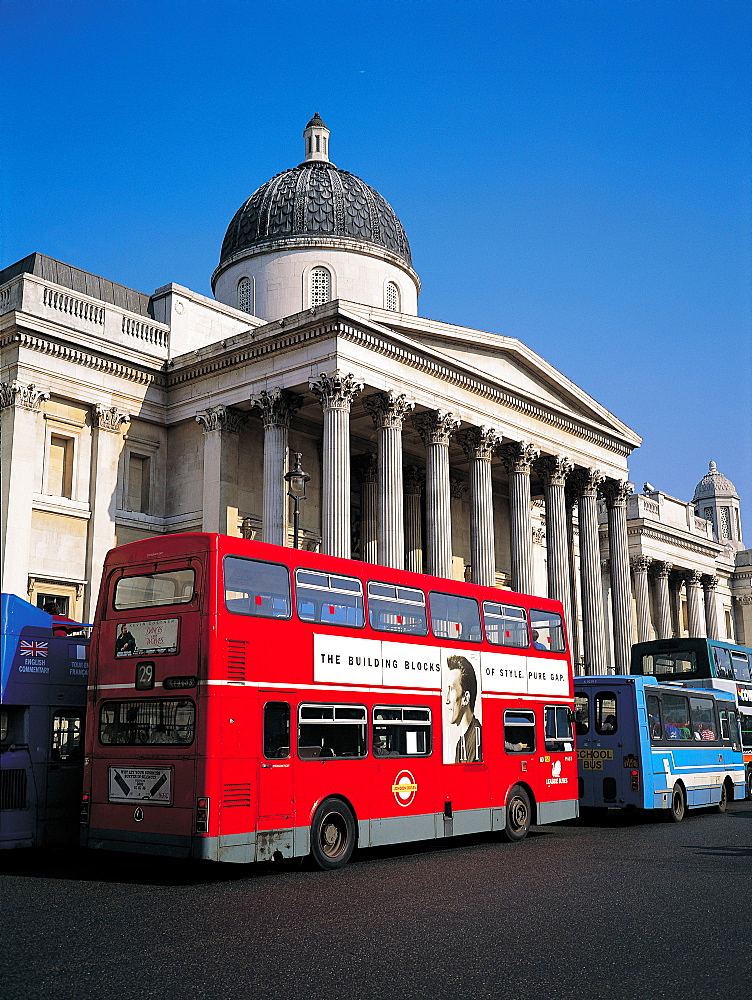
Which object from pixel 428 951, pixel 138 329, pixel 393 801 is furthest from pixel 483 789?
pixel 138 329

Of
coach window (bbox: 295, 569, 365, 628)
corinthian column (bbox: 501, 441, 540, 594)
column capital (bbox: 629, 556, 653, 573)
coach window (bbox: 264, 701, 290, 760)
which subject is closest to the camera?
coach window (bbox: 264, 701, 290, 760)

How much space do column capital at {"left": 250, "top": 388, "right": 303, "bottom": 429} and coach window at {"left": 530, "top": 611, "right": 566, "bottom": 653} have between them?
13.7m

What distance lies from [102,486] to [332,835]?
64.3 feet

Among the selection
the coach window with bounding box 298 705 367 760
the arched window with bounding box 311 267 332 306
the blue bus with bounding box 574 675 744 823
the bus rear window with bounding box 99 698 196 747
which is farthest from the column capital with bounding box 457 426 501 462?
the bus rear window with bounding box 99 698 196 747

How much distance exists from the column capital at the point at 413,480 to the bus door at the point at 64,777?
2434cm

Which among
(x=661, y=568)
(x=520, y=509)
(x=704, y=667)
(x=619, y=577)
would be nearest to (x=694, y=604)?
(x=661, y=568)

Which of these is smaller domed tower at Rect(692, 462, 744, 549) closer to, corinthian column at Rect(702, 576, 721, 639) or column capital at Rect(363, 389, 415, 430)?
corinthian column at Rect(702, 576, 721, 639)

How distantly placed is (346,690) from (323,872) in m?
2.47

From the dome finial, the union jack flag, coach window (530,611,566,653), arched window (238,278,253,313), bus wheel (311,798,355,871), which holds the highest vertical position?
the dome finial

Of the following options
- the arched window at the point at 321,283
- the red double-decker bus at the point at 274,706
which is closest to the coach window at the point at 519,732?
A: the red double-decker bus at the point at 274,706

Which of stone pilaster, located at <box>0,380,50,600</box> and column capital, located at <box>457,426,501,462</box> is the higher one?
column capital, located at <box>457,426,501,462</box>

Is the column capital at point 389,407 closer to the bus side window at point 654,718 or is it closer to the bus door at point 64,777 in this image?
the bus side window at point 654,718

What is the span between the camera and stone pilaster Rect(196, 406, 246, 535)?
32.0 meters

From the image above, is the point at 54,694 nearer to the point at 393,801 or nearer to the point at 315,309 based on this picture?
the point at 393,801
